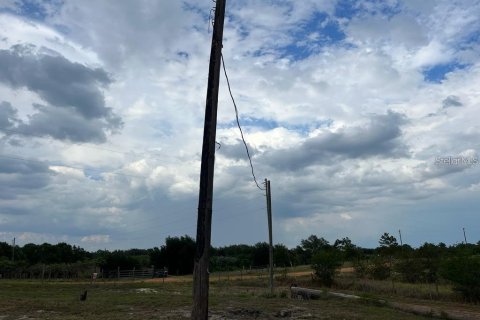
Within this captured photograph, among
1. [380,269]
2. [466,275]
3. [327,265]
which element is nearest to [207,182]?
[466,275]

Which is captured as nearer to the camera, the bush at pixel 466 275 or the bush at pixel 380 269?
the bush at pixel 466 275

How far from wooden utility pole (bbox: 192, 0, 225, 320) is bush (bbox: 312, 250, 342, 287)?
32.1 meters

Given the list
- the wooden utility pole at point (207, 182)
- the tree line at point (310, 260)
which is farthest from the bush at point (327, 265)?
the wooden utility pole at point (207, 182)

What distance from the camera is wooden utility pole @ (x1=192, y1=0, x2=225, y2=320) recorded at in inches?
279

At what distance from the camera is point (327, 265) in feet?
124

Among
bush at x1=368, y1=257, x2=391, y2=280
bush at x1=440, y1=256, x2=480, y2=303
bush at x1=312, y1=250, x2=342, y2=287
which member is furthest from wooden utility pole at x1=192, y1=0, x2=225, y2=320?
bush at x1=368, y1=257, x2=391, y2=280

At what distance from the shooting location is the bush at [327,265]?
37719 millimetres

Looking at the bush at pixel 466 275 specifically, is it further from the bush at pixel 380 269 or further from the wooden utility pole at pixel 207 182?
the wooden utility pole at pixel 207 182

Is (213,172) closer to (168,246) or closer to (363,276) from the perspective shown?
(363,276)

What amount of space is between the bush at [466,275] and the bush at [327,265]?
41.0ft

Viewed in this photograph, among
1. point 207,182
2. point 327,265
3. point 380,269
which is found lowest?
point 380,269

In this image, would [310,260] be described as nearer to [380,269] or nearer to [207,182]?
[380,269]

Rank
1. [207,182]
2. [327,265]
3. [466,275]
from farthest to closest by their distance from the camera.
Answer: [327,265], [466,275], [207,182]

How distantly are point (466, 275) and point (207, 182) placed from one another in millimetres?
22221
